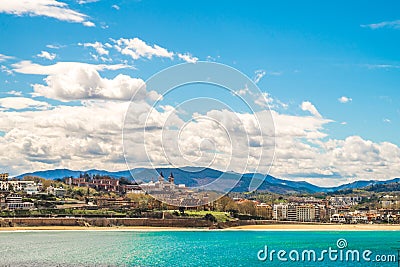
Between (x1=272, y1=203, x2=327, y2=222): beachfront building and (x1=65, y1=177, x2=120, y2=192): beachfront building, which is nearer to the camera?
(x1=272, y1=203, x2=327, y2=222): beachfront building

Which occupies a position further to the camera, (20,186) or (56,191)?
(20,186)

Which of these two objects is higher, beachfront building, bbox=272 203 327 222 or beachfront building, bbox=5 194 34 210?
beachfront building, bbox=5 194 34 210

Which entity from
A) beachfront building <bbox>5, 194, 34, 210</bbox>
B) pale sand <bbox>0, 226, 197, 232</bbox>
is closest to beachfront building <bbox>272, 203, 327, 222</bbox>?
pale sand <bbox>0, 226, 197, 232</bbox>

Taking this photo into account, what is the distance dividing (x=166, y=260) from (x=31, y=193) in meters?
71.0

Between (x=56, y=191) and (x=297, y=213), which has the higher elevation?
(x=56, y=191)

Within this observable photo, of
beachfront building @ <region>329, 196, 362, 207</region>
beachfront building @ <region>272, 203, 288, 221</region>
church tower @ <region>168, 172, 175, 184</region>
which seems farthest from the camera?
beachfront building @ <region>329, 196, 362, 207</region>

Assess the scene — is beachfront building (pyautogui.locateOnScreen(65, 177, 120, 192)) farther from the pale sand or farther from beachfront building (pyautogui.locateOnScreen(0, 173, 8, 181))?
the pale sand

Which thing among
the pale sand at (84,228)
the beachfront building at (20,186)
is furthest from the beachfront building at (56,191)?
the pale sand at (84,228)

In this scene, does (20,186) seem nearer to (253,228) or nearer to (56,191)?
(56,191)

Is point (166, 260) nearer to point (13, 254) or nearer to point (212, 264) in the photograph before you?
point (212, 264)

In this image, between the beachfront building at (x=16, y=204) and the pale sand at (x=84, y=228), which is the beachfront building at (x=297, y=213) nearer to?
the pale sand at (x=84, y=228)

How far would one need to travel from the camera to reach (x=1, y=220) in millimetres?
73500

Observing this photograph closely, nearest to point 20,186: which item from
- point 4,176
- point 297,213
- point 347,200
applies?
point 4,176

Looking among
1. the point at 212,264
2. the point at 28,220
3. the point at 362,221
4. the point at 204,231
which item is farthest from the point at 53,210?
the point at 362,221
